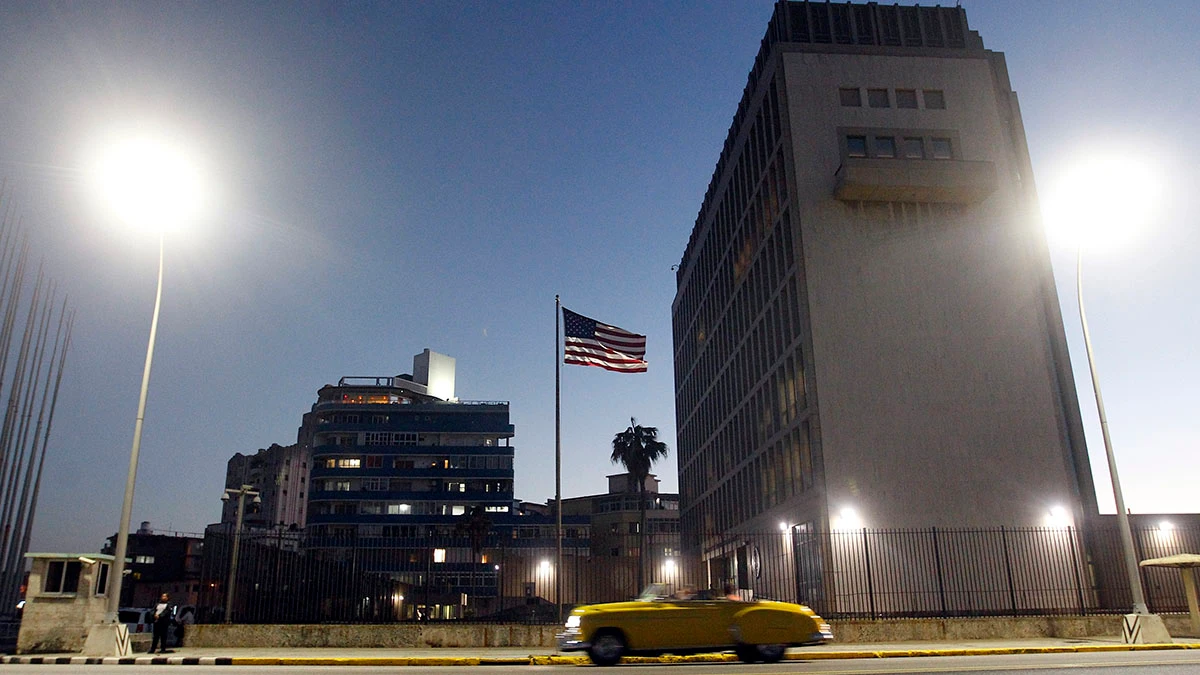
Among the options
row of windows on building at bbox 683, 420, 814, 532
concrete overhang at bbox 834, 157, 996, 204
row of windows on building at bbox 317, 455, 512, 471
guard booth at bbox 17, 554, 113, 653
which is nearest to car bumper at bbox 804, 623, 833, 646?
guard booth at bbox 17, 554, 113, 653

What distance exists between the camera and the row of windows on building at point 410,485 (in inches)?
3910

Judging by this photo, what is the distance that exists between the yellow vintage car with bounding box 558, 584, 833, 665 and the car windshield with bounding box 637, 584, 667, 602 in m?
0.25

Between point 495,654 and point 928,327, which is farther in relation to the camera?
point 928,327

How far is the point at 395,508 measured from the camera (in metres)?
98.8

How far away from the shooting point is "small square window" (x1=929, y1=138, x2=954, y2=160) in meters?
42.0

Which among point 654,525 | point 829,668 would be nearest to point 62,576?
point 829,668

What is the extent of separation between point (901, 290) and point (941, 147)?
8371 millimetres

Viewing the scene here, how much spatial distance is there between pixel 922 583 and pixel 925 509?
3409 millimetres

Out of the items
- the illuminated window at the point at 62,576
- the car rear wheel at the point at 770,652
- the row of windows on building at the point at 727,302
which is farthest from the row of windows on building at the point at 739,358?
the illuminated window at the point at 62,576

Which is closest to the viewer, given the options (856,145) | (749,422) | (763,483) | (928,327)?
(928,327)

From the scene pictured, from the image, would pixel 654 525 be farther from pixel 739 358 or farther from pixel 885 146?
pixel 885 146

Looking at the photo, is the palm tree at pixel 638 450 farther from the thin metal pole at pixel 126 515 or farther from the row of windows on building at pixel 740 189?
the thin metal pole at pixel 126 515

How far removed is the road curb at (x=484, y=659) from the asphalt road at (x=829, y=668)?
551mm

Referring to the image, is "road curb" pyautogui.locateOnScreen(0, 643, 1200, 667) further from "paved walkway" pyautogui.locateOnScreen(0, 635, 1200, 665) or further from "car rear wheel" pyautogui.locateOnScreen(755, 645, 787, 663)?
"car rear wheel" pyautogui.locateOnScreen(755, 645, 787, 663)
